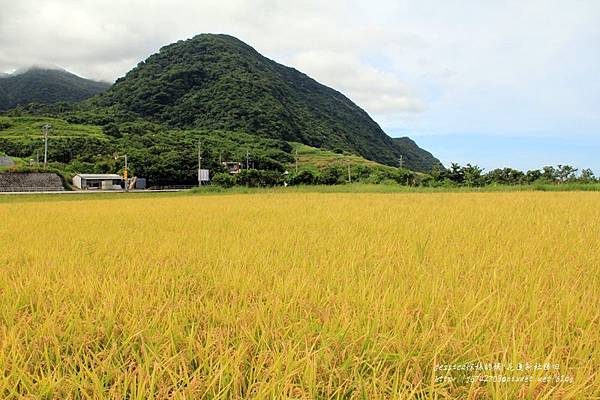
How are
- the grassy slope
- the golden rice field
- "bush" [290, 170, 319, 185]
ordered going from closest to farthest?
the golden rice field → "bush" [290, 170, 319, 185] → the grassy slope

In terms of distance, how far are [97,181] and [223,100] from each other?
53.7 m

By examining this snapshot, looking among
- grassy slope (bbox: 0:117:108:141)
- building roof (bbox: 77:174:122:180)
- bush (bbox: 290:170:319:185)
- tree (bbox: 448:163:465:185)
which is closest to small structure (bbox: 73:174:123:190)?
building roof (bbox: 77:174:122:180)

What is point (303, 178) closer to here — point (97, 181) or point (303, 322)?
point (97, 181)

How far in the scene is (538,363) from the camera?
1.14 meters

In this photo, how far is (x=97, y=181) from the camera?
42375 mm

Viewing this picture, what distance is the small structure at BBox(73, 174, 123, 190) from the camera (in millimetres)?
40938

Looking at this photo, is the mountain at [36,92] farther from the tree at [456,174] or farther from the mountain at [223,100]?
the tree at [456,174]

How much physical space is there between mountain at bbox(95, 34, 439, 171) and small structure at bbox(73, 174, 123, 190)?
1609 inches

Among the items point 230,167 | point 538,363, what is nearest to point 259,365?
point 538,363

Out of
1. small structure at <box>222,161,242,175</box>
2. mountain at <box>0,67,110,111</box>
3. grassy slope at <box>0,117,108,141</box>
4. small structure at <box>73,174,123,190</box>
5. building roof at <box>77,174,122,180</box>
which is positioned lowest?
small structure at <box>73,174,123,190</box>

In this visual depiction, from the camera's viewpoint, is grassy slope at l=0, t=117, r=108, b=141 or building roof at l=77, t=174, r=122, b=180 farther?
grassy slope at l=0, t=117, r=108, b=141

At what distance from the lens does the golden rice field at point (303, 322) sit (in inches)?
40.6

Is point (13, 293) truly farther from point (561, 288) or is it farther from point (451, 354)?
point (561, 288)

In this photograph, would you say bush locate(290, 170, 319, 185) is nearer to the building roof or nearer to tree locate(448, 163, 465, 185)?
tree locate(448, 163, 465, 185)
